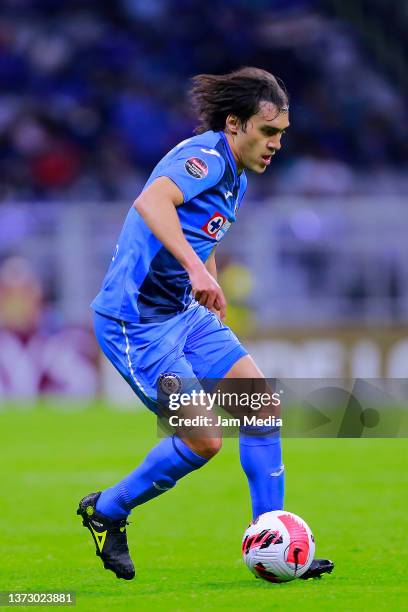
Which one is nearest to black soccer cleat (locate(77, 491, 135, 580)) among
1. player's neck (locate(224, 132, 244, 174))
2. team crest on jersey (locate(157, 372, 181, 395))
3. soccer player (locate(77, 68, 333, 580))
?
soccer player (locate(77, 68, 333, 580))

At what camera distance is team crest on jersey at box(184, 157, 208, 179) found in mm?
4672

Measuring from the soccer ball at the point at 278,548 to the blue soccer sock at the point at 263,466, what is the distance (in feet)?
0.30

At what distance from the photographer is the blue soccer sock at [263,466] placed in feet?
15.7

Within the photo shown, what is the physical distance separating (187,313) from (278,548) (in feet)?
3.28

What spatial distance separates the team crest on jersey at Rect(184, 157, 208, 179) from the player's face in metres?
0.23

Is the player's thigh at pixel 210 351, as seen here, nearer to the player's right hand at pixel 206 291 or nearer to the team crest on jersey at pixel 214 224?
the team crest on jersey at pixel 214 224

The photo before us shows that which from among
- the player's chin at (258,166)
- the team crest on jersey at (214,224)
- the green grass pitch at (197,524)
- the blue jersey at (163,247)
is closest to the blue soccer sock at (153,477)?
the green grass pitch at (197,524)

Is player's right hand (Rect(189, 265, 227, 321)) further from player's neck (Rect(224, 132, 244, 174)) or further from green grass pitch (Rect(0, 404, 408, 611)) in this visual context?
green grass pitch (Rect(0, 404, 408, 611))

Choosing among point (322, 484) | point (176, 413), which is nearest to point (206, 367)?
point (176, 413)

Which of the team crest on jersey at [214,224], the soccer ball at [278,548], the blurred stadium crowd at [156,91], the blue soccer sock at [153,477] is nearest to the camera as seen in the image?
the soccer ball at [278,548]

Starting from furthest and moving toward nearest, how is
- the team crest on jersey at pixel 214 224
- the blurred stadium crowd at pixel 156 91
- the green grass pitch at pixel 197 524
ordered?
the blurred stadium crowd at pixel 156 91 → the team crest on jersey at pixel 214 224 → the green grass pitch at pixel 197 524

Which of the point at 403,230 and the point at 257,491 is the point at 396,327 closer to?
the point at 403,230

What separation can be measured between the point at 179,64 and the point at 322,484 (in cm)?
1143

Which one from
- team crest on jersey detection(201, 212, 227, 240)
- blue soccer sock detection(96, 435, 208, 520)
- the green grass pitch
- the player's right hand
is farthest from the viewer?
team crest on jersey detection(201, 212, 227, 240)
